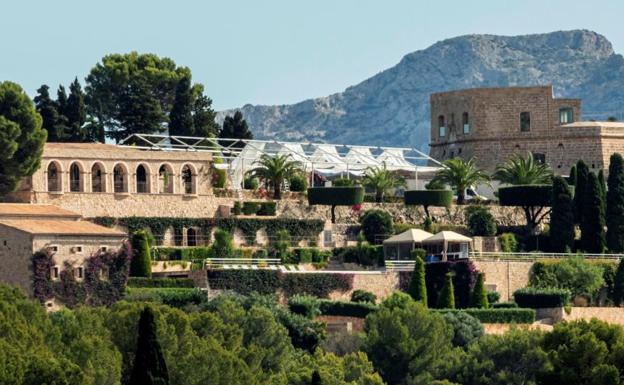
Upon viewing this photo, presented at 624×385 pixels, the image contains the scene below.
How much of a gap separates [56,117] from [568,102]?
1063 inches

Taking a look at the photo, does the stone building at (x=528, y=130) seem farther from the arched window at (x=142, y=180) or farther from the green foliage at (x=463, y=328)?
the green foliage at (x=463, y=328)

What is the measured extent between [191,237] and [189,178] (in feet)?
12.7

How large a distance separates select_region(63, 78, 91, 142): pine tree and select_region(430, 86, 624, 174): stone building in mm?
20453

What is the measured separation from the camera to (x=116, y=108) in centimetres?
10731

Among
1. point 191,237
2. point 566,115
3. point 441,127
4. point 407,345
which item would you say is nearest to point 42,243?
point 191,237

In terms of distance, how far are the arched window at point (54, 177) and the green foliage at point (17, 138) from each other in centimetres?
182

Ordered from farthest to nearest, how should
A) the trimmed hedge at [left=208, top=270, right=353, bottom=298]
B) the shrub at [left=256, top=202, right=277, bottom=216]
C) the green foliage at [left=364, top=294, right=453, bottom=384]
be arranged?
the shrub at [left=256, top=202, right=277, bottom=216] < the trimmed hedge at [left=208, top=270, right=353, bottom=298] < the green foliage at [left=364, top=294, right=453, bottom=384]

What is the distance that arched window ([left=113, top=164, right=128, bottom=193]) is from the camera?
287 feet

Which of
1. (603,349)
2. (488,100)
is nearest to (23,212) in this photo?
(603,349)

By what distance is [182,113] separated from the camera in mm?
102125

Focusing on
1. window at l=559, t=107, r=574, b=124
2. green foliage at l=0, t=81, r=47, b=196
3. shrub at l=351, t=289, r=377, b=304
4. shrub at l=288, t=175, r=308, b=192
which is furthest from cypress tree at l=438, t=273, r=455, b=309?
window at l=559, t=107, r=574, b=124

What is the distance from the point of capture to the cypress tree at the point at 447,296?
84.1 meters

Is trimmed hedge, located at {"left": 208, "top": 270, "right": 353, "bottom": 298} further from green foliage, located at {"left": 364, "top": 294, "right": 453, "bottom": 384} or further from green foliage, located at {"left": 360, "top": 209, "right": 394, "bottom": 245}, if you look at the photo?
green foliage, located at {"left": 360, "top": 209, "right": 394, "bottom": 245}

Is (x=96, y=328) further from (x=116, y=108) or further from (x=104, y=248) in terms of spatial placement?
(x=116, y=108)
